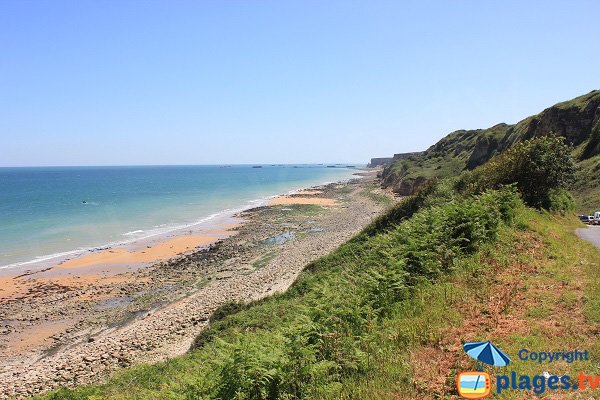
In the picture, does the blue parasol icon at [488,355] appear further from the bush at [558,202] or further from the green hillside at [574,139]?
the green hillside at [574,139]

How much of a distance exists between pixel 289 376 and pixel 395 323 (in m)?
3.21

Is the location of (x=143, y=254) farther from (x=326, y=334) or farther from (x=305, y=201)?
(x=305, y=201)

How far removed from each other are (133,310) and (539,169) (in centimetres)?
2661

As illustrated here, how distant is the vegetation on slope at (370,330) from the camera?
695cm

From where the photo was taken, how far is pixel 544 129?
166 feet

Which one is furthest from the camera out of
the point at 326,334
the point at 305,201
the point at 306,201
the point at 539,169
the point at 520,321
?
the point at 305,201

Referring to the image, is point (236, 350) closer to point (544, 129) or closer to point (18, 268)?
point (18, 268)

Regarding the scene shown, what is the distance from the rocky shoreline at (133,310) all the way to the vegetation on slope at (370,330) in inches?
177

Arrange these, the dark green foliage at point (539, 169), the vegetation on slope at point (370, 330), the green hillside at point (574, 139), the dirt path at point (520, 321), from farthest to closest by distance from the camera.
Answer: the green hillside at point (574, 139) → the dark green foliage at point (539, 169) → the vegetation on slope at point (370, 330) → the dirt path at point (520, 321)

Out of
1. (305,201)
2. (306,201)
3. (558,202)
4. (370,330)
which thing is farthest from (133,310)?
(305,201)

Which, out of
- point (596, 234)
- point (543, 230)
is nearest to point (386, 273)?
point (543, 230)

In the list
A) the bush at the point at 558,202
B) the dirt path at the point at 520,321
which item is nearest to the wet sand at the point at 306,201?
the bush at the point at 558,202

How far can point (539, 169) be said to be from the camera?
19250mm

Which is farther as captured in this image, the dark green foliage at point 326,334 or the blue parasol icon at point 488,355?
the dark green foliage at point 326,334
